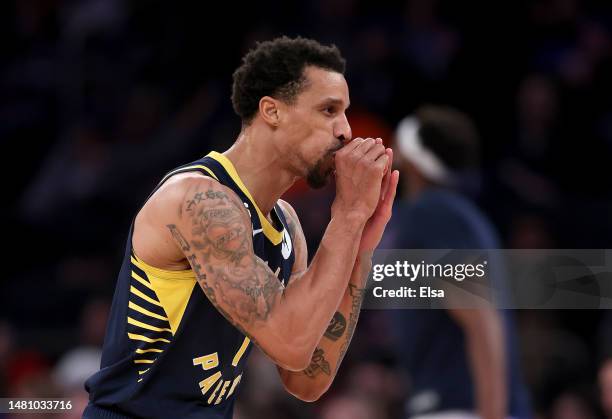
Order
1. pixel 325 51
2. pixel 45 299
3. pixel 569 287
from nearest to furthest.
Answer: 1. pixel 325 51
2. pixel 569 287
3. pixel 45 299

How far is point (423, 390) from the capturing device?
491cm

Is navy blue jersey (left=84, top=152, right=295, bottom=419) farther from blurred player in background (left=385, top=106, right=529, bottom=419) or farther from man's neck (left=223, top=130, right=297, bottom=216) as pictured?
blurred player in background (left=385, top=106, right=529, bottom=419)

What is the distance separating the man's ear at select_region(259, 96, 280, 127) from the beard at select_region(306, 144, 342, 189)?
0.20 metres

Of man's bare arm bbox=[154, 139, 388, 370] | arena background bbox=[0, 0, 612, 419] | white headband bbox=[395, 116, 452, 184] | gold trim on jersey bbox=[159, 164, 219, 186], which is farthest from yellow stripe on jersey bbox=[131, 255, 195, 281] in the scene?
arena background bbox=[0, 0, 612, 419]

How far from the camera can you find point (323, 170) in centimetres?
343

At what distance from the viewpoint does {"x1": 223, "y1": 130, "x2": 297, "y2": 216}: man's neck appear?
3521 millimetres

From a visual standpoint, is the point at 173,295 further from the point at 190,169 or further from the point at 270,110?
the point at 270,110

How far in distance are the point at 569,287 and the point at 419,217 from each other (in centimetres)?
153

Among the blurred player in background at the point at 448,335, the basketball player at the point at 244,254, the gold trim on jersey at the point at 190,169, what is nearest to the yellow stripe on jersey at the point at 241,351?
the basketball player at the point at 244,254

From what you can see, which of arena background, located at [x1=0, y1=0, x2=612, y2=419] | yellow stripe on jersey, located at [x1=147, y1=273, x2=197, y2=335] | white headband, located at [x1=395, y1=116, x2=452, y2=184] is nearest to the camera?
yellow stripe on jersey, located at [x1=147, y1=273, x2=197, y2=335]

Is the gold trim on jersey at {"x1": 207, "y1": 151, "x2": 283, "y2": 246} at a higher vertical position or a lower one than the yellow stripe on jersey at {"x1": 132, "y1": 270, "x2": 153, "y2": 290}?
higher

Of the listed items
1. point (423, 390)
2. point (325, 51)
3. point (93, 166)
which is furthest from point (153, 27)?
point (325, 51)

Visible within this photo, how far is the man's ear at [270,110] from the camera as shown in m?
3.50

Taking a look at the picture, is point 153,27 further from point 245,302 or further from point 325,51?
point 245,302
